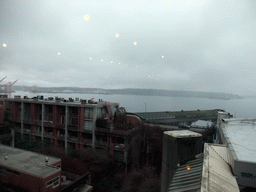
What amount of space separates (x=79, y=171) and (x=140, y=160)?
287 inches

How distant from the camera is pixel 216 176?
11.8ft

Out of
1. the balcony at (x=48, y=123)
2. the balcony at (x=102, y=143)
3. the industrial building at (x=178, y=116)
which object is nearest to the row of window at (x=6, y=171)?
the balcony at (x=102, y=143)

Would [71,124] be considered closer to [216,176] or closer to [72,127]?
[72,127]

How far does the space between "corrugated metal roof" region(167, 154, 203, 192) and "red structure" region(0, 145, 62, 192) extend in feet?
25.4

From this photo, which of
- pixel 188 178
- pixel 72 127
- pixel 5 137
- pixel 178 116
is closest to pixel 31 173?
pixel 188 178

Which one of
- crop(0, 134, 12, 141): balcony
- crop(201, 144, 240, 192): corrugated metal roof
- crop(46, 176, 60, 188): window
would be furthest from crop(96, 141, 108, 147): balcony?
crop(201, 144, 240, 192): corrugated metal roof

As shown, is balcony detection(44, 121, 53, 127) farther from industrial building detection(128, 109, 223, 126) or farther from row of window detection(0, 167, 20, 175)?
industrial building detection(128, 109, 223, 126)

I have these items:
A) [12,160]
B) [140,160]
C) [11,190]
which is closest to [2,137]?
[12,160]

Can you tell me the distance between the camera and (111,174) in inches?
630

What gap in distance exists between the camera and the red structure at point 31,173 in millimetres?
8781

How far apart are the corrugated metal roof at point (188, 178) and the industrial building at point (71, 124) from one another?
12.5 meters

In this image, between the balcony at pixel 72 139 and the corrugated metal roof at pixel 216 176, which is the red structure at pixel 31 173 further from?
the corrugated metal roof at pixel 216 176

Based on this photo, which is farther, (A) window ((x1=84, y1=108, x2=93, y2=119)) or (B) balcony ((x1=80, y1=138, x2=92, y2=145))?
(A) window ((x1=84, y1=108, x2=93, y2=119))

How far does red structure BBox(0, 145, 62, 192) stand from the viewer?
878 cm
